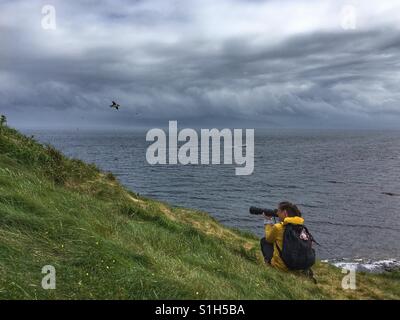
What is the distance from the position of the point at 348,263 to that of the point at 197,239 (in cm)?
1237

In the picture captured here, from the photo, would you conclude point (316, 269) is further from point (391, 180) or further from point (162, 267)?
point (391, 180)

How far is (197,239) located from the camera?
10.9 metres

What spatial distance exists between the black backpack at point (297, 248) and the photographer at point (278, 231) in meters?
0.12

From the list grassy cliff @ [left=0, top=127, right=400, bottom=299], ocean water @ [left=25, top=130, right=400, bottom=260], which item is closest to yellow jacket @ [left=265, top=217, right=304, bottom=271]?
grassy cliff @ [left=0, top=127, right=400, bottom=299]

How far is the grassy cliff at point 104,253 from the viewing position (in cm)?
596

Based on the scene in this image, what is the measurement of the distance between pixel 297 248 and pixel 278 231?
24.3 inches

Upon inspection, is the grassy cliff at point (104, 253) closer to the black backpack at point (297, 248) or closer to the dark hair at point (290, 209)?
the black backpack at point (297, 248)

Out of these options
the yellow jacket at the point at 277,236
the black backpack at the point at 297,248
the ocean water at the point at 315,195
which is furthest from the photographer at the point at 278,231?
the ocean water at the point at 315,195

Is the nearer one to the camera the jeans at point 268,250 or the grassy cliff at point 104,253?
the grassy cliff at point 104,253

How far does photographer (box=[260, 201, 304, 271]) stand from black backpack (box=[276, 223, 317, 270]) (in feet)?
0.40

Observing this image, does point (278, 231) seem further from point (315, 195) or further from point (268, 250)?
point (315, 195)

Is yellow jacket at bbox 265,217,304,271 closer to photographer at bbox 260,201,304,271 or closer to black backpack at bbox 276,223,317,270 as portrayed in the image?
photographer at bbox 260,201,304,271

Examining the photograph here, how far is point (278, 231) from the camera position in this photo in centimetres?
1009
